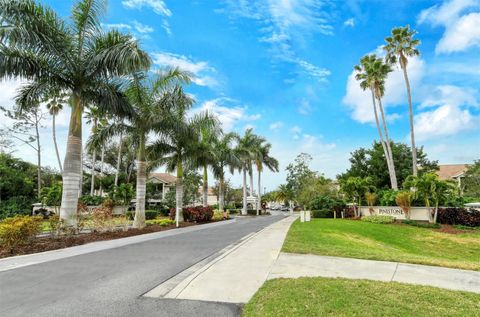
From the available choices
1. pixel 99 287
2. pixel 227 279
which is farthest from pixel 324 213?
pixel 99 287

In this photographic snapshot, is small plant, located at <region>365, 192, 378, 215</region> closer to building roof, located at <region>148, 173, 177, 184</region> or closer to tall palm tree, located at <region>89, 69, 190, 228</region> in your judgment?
tall palm tree, located at <region>89, 69, 190, 228</region>

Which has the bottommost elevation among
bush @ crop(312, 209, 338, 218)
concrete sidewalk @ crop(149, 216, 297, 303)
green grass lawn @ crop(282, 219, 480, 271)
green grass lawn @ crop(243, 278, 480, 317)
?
green grass lawn @ crop(282, 219, 480, 271)

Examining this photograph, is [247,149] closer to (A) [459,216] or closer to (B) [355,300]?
(A) [459,216]

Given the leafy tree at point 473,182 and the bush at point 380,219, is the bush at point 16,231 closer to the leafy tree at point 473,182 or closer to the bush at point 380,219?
the bush at point 380,219

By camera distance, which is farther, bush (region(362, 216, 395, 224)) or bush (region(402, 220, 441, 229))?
bush (region(362, 216, 395, 224))

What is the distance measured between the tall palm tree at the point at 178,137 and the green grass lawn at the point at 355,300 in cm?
1292

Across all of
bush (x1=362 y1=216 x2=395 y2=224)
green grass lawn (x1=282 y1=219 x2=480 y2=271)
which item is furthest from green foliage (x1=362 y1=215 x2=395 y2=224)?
green grass lawn (x1=282 y1=219 x2=480 y2=271)

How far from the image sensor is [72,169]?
11586 millimetres

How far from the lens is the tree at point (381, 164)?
37.4 m

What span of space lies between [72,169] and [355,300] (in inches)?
439

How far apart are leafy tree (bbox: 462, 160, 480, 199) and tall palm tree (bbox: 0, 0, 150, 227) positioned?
38.3 m

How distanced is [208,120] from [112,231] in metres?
9.76

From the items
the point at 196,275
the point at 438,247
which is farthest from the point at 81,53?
the point at 438,247

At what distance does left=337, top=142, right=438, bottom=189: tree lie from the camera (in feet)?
123
